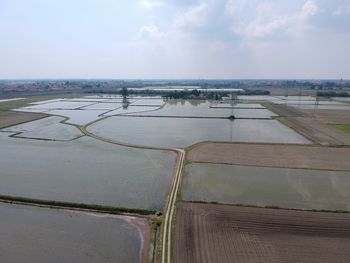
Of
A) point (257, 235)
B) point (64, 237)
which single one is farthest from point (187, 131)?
point (64, 237)

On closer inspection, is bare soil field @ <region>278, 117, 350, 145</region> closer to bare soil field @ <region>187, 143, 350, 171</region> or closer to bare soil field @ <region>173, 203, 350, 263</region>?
bare soil field @ <region>187, 143, 350, 171</region>

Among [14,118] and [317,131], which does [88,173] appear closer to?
[317,131]

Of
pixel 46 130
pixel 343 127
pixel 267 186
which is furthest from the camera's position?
pixel 343 127

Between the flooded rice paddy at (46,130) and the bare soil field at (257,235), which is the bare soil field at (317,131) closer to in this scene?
the bare soil field at (257,235)

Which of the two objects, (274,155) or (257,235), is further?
(274,155)

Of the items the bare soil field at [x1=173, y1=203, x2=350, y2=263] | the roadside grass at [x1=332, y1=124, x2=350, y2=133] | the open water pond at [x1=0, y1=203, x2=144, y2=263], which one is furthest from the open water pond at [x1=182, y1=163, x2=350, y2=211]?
the roadside grass at [x1=332, y1=124, x2=350, y2=133]

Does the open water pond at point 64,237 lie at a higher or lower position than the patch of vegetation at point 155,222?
lower

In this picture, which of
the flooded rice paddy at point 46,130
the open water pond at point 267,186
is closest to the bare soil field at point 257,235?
the open water pond at point 267,186
